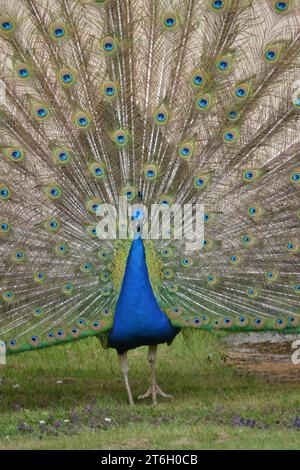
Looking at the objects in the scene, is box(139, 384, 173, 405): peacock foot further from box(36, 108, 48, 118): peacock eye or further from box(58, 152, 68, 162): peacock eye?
box(36, 108, 48, 118): peacock eye

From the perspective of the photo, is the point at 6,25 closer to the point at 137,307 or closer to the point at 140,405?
the point at 137,307

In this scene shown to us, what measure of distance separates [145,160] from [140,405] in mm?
1921

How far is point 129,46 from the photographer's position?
7.32 m

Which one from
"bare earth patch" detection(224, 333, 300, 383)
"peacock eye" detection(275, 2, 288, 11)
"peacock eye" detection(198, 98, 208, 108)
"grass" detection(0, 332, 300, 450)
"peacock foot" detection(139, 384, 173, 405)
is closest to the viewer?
"grass" detection(0, 332, 300, 450)

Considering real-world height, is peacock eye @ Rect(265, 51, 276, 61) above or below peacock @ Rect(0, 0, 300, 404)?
above

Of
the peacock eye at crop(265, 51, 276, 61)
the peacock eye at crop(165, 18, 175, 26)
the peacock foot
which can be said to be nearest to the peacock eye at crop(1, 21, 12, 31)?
the peacock eye at crop(165, 18, 175, 26)

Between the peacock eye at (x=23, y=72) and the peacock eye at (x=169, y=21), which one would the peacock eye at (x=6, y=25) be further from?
the peacock eye at (x=169, y=21)

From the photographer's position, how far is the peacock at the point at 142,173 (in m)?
7.23

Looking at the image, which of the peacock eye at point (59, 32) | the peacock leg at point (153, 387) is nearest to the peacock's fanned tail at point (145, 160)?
the peacock eye at point (59, 32)

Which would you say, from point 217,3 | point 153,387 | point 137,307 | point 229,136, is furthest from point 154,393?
point 217,3

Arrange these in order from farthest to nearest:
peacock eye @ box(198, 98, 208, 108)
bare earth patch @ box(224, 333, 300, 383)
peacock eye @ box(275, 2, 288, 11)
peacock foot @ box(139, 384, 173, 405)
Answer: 1. bare earth patch @ box(224, 333, 300, 383)
2. peacock foot @ box(139, 384, 173, 405)
3. peacock eye @ box(198, 98, 208, 108)
4. peacock eye @ box(275, 2, 288, 11)

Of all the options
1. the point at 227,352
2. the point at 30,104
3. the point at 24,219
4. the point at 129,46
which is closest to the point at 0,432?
the point at 24,219

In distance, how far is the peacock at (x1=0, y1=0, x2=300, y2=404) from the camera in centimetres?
723
